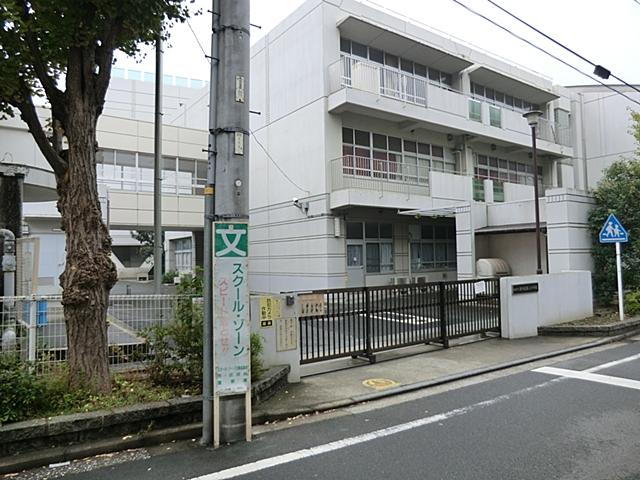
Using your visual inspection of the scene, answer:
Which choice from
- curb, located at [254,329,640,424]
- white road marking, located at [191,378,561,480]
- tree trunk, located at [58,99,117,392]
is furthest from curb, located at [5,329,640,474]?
white road marking, located at [191,378,561,480]

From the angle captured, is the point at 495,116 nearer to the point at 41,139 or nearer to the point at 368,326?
the point at 368,326

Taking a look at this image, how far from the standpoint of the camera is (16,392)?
4.19m

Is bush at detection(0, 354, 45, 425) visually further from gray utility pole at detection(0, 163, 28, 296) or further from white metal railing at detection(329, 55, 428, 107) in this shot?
white metal railing at detection(329, 55, 428, 107)

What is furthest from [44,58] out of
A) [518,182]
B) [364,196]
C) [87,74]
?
[518,182]

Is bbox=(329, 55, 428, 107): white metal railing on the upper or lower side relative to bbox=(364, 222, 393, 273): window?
upper

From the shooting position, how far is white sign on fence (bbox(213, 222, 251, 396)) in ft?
14.3

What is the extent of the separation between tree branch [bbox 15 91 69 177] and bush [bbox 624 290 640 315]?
1296 cm

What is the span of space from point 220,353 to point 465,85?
69.3ft

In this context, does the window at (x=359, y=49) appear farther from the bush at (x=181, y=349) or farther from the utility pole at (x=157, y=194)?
the bush at (x=181, y=349)

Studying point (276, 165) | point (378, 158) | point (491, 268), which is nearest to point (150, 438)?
point (491, 268)

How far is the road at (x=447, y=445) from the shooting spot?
3711 mm

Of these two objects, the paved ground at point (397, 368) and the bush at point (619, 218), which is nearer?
the paved ground at point (397, 368)

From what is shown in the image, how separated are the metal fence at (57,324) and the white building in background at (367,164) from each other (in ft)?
27.7

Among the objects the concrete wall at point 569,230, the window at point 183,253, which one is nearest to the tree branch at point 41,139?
the concrete wall at point 569,230
